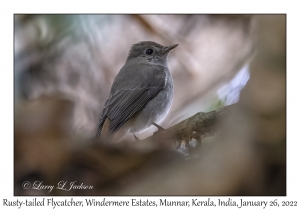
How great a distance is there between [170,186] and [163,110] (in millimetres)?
1698

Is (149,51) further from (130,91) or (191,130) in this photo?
(191,130)

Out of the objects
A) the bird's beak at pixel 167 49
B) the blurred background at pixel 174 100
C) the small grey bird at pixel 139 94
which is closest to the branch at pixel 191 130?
the blurred background at pixel 174 100

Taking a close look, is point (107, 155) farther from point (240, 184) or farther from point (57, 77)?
point (57, 77)

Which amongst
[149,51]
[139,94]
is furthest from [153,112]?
[149,51]

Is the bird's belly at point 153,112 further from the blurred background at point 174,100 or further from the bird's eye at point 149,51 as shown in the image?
the bird's eye at point 149,51

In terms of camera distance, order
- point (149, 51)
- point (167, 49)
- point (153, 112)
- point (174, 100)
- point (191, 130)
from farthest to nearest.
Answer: point (149, 51)
point (167, 49)
point (174, 100)
point (153, 112)
point (191, 130)

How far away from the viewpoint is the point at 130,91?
374 centimetres

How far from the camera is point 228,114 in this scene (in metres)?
2.48

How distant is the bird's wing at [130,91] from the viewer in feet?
11.5

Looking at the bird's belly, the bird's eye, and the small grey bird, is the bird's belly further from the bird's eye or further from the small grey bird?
the bird's eye

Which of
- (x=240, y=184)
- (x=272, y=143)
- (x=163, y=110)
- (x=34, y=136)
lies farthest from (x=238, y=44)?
(x=34, y=136)

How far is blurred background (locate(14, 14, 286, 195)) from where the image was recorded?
6.98ft

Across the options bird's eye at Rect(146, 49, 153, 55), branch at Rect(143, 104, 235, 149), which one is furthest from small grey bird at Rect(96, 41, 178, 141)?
branch at Rect(143, 104, 235, 149)

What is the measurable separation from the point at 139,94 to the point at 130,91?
10 centimetres
